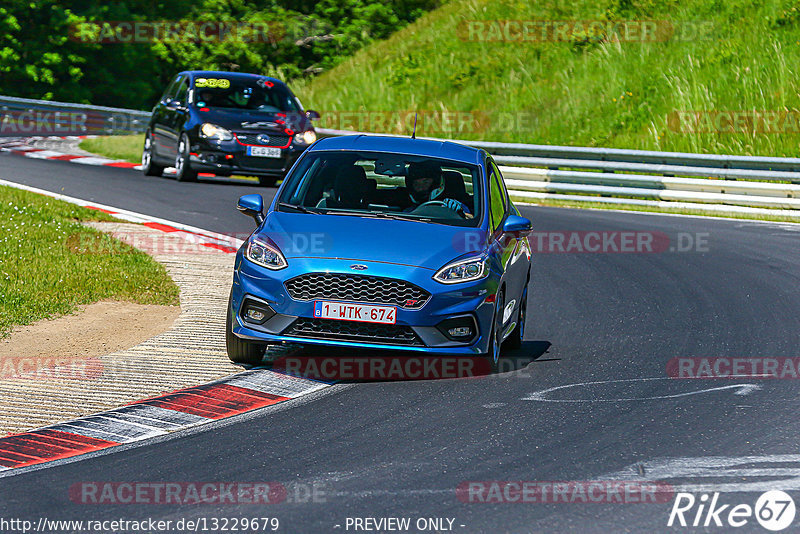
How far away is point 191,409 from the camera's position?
25.0 ft

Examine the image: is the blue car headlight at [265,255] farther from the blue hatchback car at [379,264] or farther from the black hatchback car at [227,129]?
the black hatchback car at [227,129]

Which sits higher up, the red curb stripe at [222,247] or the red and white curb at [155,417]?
the red and white curb at [155,417]

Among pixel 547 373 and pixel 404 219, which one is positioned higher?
pixel 404 219

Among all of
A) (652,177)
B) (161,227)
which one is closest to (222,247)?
(161,227)

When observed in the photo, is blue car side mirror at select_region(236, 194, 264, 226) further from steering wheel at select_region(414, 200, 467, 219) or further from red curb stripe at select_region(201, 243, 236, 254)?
red curb stripe at select_region(201, 243, 236, 254)

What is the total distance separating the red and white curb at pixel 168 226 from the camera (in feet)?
48.2

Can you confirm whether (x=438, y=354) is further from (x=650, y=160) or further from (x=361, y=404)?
(x=650, y=160)

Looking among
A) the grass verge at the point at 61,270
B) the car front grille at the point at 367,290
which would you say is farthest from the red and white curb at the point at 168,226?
the car front grille at the point at 367,290

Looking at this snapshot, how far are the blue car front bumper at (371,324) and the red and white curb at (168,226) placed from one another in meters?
5.70

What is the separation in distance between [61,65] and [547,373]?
3898cm

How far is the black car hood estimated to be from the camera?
20938 mm

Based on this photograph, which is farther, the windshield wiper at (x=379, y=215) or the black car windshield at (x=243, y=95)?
the black car windshield at (x=243, y=95)

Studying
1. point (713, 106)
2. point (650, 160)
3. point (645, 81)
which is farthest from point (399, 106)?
point (650, 160)

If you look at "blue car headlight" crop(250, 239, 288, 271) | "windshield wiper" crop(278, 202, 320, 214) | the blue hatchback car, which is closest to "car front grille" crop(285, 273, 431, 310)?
the blue hatchback car
